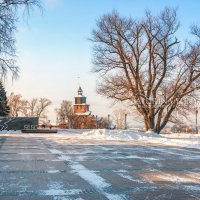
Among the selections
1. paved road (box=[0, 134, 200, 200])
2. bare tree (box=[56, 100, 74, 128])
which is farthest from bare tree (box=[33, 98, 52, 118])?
paved road (box=[0, 134, 200, 200])

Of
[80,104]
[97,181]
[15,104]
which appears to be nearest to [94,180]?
[97,181]

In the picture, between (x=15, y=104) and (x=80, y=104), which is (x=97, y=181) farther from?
(x=80, y=104)

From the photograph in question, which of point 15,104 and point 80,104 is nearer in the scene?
point 15,104

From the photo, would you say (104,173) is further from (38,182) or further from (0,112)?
(0,112)

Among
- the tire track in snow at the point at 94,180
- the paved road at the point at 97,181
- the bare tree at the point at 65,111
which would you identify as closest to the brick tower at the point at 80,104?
the bare tree at the point at 65,111

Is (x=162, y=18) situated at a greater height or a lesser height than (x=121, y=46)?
greater

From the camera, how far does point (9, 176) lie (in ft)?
27.6

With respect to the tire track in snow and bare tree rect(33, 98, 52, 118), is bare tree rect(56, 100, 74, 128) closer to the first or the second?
bare tree rect(33, 98, 52, 118)

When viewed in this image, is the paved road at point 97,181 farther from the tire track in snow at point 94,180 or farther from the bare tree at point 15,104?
the bare tree at point 15,104

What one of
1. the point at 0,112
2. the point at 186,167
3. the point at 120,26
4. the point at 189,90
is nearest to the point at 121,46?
the point at 120,26

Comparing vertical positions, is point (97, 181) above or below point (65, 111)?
below

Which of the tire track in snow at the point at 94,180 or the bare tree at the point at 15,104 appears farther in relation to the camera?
the bare tree at the point at 15,104

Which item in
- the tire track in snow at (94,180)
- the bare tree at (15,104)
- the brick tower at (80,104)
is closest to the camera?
the tire track in snow at (94,180)

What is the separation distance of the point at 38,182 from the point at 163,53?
30.6 meters
